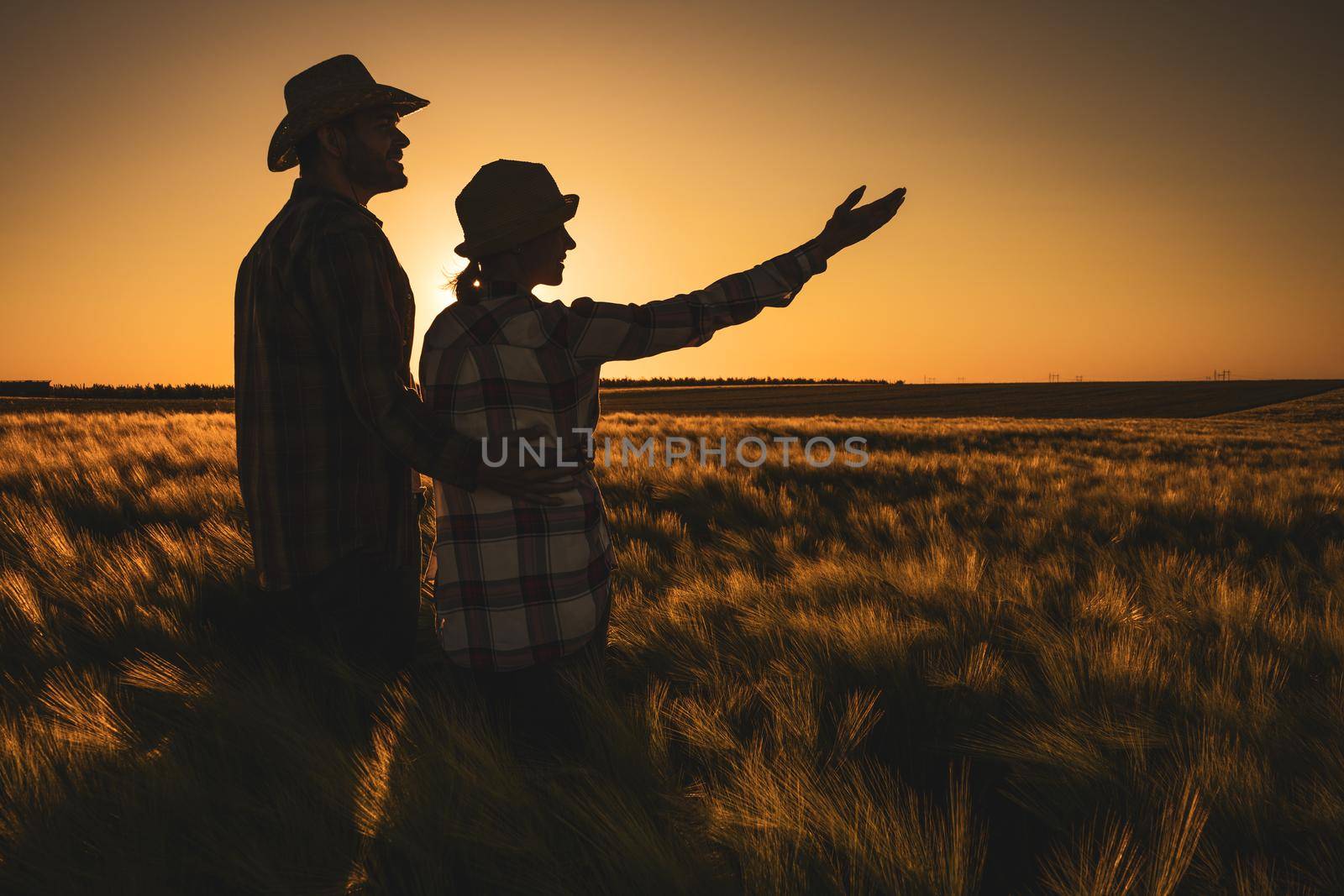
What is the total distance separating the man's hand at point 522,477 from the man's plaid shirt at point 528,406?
2 cm

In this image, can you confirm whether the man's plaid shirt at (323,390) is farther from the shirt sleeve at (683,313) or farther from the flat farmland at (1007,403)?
the flat farmland at (1007,403)

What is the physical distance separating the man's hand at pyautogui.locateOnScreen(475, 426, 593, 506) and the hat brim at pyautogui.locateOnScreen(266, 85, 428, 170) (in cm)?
104

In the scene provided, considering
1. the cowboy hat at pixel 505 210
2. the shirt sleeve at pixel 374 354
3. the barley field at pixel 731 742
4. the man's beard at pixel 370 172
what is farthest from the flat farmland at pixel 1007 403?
the cowboy hat at pixel 505 210

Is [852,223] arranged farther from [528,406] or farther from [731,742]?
[731,742]

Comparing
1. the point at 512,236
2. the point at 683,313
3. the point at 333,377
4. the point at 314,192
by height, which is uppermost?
the point at 314,192

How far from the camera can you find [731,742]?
1.61 meters

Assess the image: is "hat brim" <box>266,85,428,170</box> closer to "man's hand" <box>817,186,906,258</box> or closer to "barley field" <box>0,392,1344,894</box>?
"man's hand" <box>817,186,906,258</box>

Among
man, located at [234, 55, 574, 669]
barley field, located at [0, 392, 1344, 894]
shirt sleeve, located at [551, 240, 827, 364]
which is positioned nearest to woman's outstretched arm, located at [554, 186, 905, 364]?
shirt sleeve, located at [551, 240, 827, 364]

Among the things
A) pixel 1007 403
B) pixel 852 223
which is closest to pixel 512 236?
pixel 852 223

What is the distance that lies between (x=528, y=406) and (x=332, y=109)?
1.01m

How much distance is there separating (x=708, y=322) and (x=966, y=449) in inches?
436

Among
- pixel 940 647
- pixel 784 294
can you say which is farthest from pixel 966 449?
pixel 784 294

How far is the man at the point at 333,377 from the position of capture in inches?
65.1

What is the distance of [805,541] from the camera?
13.9 ft
